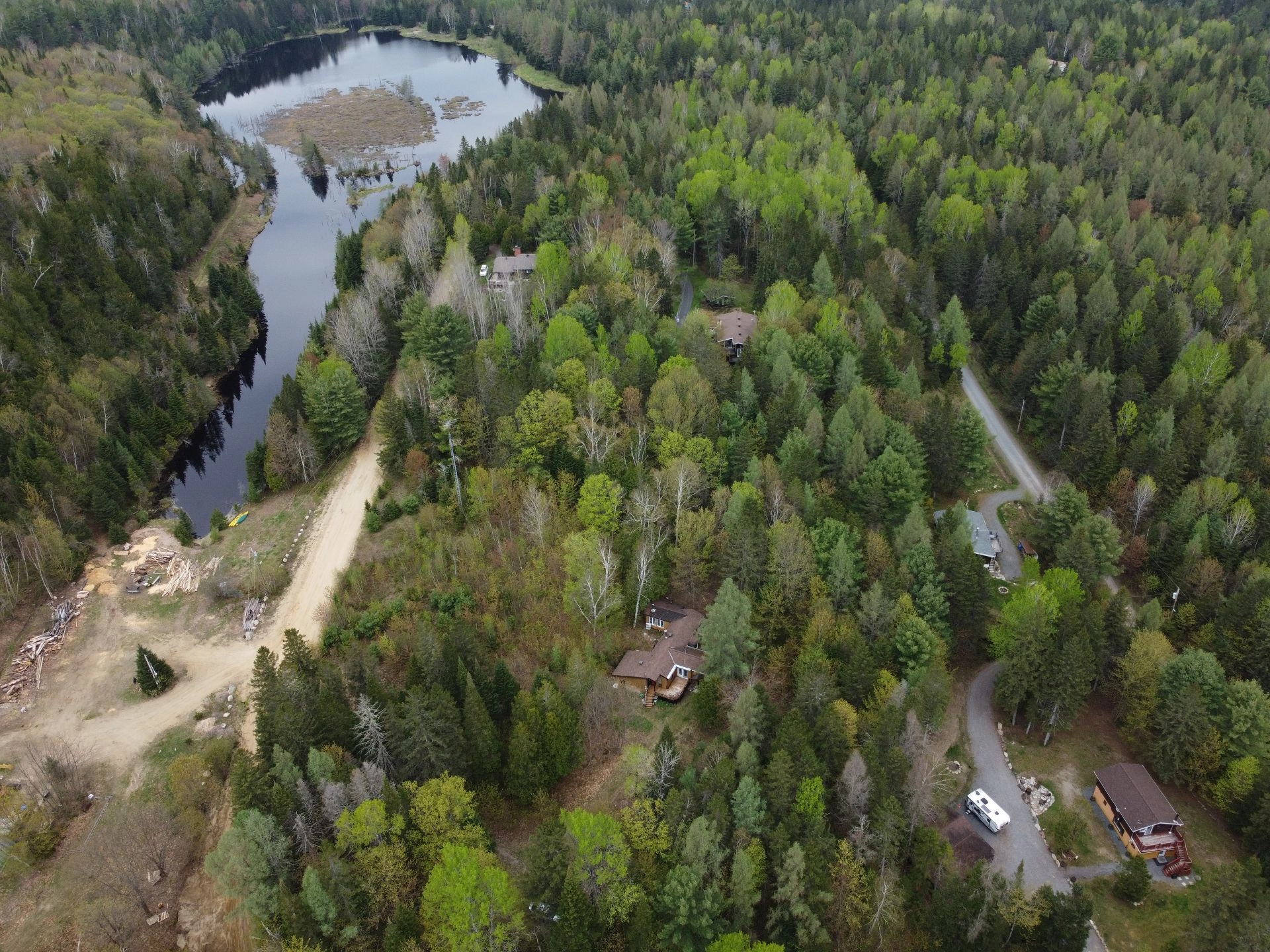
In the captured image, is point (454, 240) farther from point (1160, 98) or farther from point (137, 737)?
point (1160, 98)

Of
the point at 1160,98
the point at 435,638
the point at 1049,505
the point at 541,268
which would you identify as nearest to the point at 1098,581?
the point at 1049,505

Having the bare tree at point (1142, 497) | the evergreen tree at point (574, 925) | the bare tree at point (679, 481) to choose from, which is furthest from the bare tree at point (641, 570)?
the bare tree at point (1142, 497)

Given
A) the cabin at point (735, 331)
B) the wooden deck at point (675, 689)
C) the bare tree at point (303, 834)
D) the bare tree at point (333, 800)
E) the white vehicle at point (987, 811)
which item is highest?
the bare tree at point (333, 800)

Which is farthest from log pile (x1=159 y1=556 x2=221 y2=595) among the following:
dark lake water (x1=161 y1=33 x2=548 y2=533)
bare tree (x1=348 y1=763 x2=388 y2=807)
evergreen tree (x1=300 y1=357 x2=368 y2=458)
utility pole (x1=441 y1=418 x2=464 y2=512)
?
bare tree (x1=348 y1=763 x2=388 y2=807)

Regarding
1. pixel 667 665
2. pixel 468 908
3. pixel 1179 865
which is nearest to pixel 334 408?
pixel 667 665

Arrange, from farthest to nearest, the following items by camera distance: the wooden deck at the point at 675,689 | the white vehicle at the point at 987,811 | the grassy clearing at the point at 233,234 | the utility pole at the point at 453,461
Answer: the grassy clearing at the point at 233,234, the utility pole at the point at 453,461, the wooden deck at the point at 675,689, the white vehicle at the point at 987,811

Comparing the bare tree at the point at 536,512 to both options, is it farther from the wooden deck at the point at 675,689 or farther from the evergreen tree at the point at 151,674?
the evergreen tree at the point at 151,674
